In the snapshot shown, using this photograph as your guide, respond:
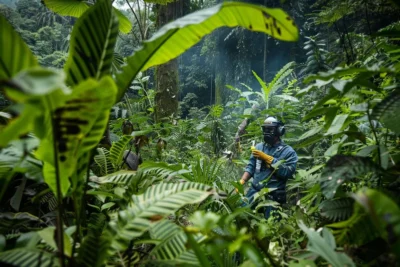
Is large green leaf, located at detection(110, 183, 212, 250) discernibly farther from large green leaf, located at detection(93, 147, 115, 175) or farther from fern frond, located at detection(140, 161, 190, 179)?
large green leaf, located at detection(93, 147, 115, 175)

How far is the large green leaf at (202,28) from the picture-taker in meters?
0.70

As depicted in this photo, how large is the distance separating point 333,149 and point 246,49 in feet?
51.9

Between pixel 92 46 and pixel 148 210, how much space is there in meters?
0.47

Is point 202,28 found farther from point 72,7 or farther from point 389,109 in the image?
point 72,7

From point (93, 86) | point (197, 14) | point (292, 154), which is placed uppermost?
point (197, 14)

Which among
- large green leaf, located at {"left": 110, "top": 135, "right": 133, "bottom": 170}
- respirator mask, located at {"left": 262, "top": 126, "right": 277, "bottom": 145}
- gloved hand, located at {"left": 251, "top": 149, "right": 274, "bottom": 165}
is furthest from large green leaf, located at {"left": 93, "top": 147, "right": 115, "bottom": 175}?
respirator mask, located at {"left": 262, "top": 126, "right": 277, "bottom": 145}

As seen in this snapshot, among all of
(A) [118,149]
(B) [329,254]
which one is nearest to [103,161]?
(A) [118,149]

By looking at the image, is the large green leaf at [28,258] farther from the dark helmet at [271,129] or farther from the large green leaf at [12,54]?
the dark helmet at [271,129]

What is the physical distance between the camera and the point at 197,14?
740mm

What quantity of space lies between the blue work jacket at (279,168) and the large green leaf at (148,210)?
275 centimetres

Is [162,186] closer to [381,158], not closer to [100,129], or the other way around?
[100,129]

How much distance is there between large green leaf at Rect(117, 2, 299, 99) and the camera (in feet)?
2.30

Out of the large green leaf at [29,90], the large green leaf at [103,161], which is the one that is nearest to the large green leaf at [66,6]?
the large green leaf at [103,161]

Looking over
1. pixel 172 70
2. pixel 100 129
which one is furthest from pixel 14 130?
pixel 172 70
